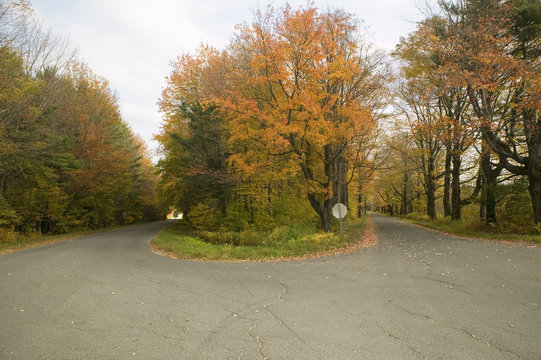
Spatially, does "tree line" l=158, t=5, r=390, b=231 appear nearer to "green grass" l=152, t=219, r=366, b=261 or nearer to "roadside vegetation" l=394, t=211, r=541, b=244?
"green grass" l=152, t=219, r=366, b=261

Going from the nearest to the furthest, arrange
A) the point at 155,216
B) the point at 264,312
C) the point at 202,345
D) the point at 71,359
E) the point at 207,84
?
the point at 71,359, the point at 202,345, the point at 264,312, the point at 207,84, the point at 155,216

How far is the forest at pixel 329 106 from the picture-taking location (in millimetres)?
12391

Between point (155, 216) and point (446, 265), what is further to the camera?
point (155, 216)

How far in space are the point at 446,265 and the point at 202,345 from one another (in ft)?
23.3

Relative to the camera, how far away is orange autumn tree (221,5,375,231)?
12180 millimetres

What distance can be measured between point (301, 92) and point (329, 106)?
1459 millimetres

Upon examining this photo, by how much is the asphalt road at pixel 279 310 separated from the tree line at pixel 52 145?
8451 millimetres

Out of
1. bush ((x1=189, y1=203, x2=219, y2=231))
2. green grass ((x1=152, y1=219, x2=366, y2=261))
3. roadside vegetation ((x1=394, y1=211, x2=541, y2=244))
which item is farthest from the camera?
bush ((x1=189, y1=203, x2=219, y2=231))

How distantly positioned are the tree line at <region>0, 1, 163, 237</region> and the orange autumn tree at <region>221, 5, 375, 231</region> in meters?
9.19

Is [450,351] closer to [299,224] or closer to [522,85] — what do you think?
[299,224]

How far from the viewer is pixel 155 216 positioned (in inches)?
1806

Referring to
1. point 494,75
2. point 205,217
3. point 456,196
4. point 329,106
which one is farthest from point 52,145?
point 456,196

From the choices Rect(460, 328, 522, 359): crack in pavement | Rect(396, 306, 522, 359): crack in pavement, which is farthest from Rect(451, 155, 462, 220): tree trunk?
Rect(460, 328, 522, 359): crack in pavement

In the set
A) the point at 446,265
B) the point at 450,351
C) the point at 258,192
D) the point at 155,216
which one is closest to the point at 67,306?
the point at 450,351
